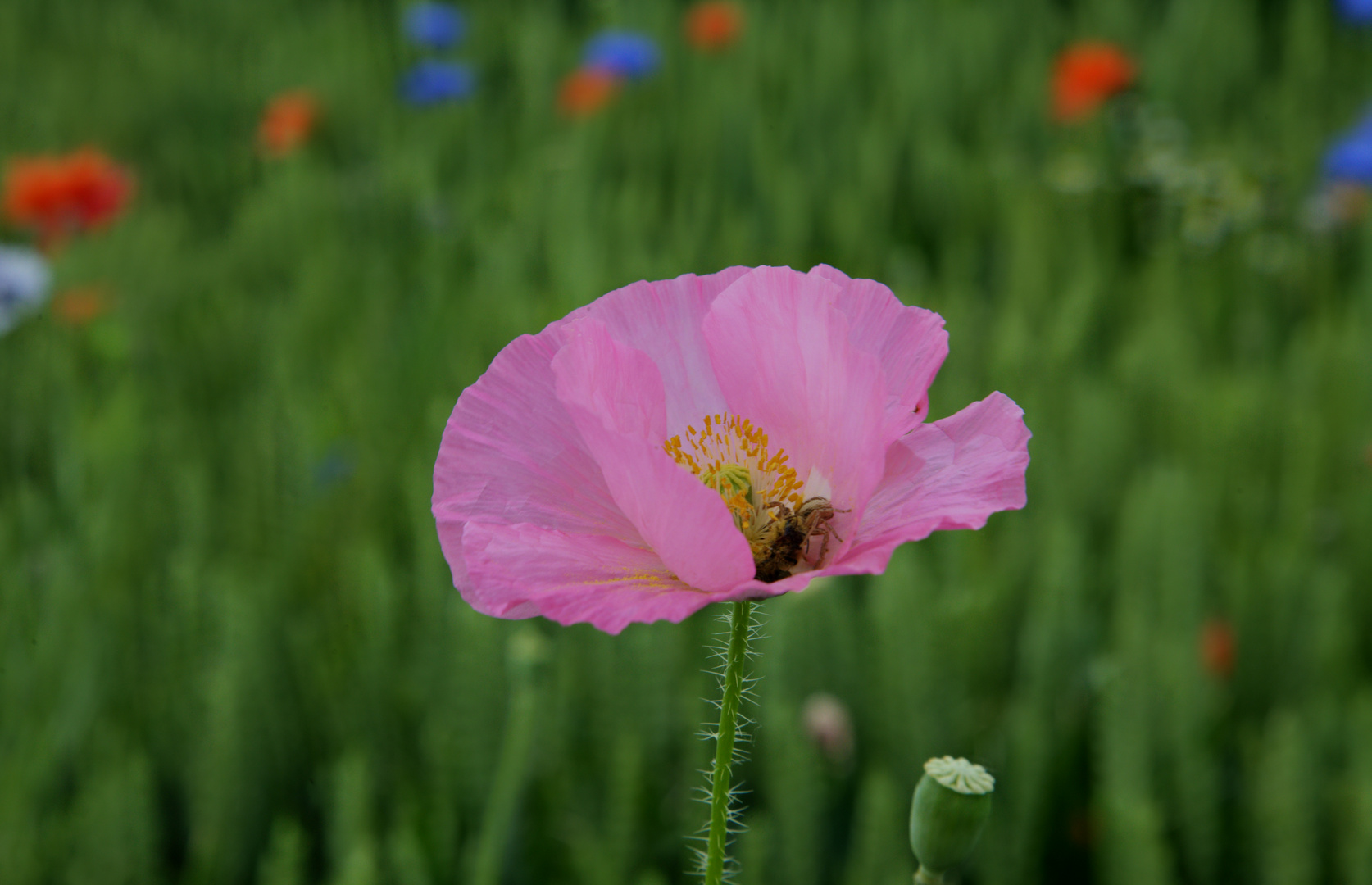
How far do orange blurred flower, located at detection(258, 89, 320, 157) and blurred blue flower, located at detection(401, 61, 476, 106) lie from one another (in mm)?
182

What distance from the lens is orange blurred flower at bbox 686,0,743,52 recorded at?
2270mm

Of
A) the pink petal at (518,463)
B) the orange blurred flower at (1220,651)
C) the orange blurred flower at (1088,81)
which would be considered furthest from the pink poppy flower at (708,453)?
the orange blurred flower at (1088,81)

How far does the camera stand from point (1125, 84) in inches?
76.8

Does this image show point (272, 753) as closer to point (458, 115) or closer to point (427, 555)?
point (427, 555)

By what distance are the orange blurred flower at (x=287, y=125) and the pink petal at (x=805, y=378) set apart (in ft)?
6.15

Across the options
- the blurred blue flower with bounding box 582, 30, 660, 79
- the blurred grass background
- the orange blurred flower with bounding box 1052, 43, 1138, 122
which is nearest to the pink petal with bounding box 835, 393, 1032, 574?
the blurred grass background

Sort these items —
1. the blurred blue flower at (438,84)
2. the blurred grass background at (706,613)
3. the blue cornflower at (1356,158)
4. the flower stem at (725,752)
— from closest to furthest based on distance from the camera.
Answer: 1. the flower stem at (725,752)
2. the blurred grass background at (706,613)
3. the blue cornflower at (1356,158)
4. the blurred blue flower at (438,84)

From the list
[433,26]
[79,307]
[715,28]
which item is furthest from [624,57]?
[79,307]

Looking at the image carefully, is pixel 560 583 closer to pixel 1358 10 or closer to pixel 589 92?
pixel 589 92

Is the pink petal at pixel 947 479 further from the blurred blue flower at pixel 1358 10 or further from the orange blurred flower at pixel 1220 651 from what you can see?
the blurred blue flower at pixel 1358 10

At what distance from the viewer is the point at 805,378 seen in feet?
1.23

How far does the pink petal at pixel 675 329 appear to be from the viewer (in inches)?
15.3

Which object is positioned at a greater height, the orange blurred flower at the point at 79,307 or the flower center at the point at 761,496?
the orange blurred flower at the point at 79,307

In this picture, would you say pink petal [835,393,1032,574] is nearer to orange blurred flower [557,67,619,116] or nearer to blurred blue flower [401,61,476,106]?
orange blurred flower [557,67,619,116]
